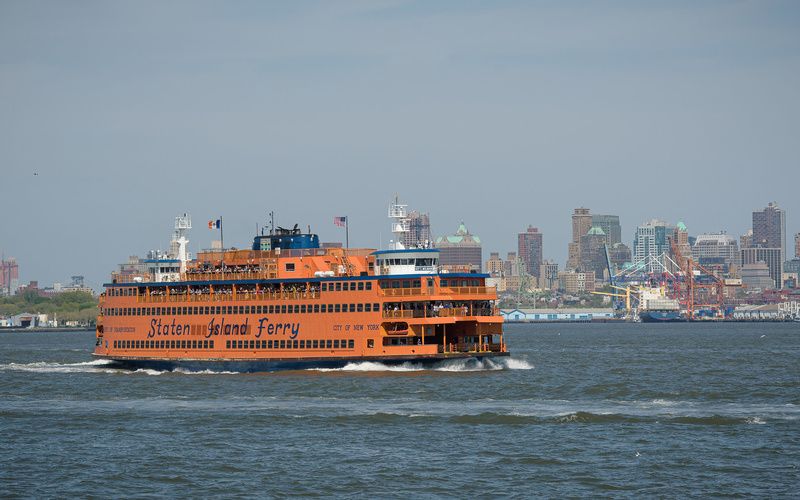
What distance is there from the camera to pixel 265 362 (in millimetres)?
74875

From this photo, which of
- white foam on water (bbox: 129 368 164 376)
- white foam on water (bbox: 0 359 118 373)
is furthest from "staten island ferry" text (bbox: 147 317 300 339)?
white foam on water (bbox: 0 359 118 373)

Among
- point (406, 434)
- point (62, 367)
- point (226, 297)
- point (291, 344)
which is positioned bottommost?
point (406, 434)

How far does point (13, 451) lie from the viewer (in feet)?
147

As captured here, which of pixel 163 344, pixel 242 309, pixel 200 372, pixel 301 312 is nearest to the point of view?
pixel 301 312

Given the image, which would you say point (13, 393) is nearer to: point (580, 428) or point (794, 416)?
point (580, 428)

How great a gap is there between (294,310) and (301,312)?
1.77ft

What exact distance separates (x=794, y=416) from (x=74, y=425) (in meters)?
28.5

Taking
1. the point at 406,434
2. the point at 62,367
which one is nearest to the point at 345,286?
the point at 406,434

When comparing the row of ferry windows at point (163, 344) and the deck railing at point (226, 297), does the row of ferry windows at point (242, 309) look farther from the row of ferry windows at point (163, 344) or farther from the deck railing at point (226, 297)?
the row of ferry windows at point (163, 344)

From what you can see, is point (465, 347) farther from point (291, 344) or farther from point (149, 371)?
point (149, 371)

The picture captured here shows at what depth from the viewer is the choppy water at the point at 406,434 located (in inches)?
1506

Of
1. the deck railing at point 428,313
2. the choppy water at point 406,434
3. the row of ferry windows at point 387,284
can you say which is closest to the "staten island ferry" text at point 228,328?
the choppy water at point 406,434

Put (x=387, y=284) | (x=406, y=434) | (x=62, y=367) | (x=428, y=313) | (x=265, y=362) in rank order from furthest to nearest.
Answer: (x=62, y=367) < (x=265, y=362) < (x=387, y=284) < (x=428, y=313) < (x=406, y=434)

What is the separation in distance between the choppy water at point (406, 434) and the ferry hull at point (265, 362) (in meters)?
0.57
